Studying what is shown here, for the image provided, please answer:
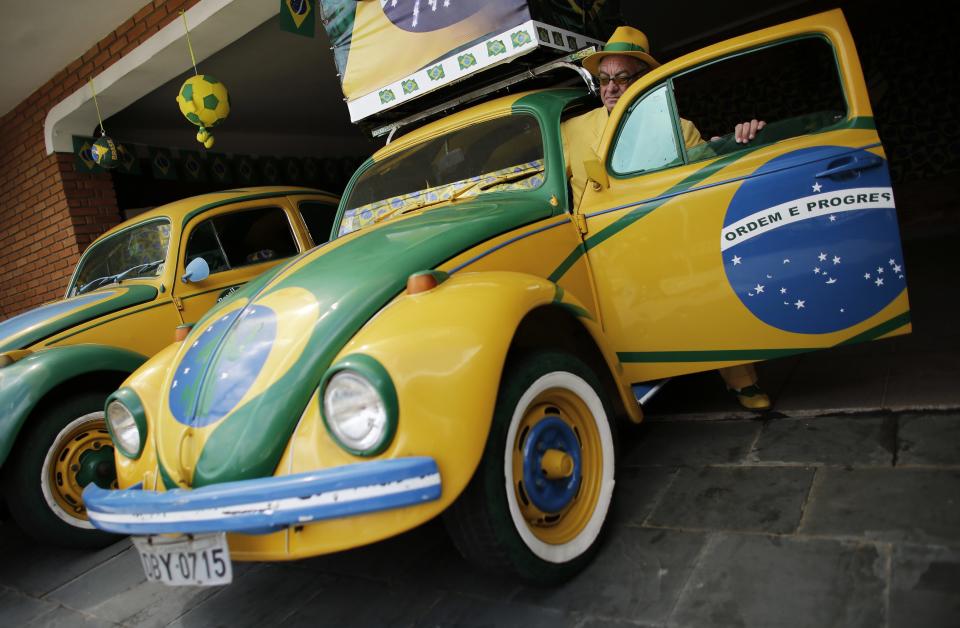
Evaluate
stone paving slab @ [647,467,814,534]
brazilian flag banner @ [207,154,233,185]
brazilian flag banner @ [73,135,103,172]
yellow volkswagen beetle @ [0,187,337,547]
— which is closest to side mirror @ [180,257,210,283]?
yellow volkswagen beetle @ [0,187,337,547]

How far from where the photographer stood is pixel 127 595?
260cm

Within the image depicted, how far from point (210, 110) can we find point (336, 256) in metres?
3.76

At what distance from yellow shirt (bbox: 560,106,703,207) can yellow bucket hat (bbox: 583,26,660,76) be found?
0.26m

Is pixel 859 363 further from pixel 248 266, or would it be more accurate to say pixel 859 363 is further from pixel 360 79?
pixel 248 266

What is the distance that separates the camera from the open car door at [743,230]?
239 centimetres

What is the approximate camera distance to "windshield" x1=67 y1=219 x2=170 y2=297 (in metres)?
4.09

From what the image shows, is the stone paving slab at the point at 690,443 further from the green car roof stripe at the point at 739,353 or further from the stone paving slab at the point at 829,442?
the green car roof stripe at the point at 739,353

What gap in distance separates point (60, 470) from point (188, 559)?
1975 millimetres

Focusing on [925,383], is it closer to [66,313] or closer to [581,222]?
[581,222]

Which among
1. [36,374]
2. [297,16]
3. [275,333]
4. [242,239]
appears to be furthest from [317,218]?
[275,333]

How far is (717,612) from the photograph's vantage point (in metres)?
1.69

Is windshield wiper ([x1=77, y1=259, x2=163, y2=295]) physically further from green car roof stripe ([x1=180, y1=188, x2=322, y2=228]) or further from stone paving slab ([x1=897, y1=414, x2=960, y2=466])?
stone paving slab ([x1=897, y1=414, x2=960, y2=466])

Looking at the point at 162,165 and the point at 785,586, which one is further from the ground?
the point at 162,165

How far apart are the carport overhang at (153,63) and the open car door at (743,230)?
4.08m
